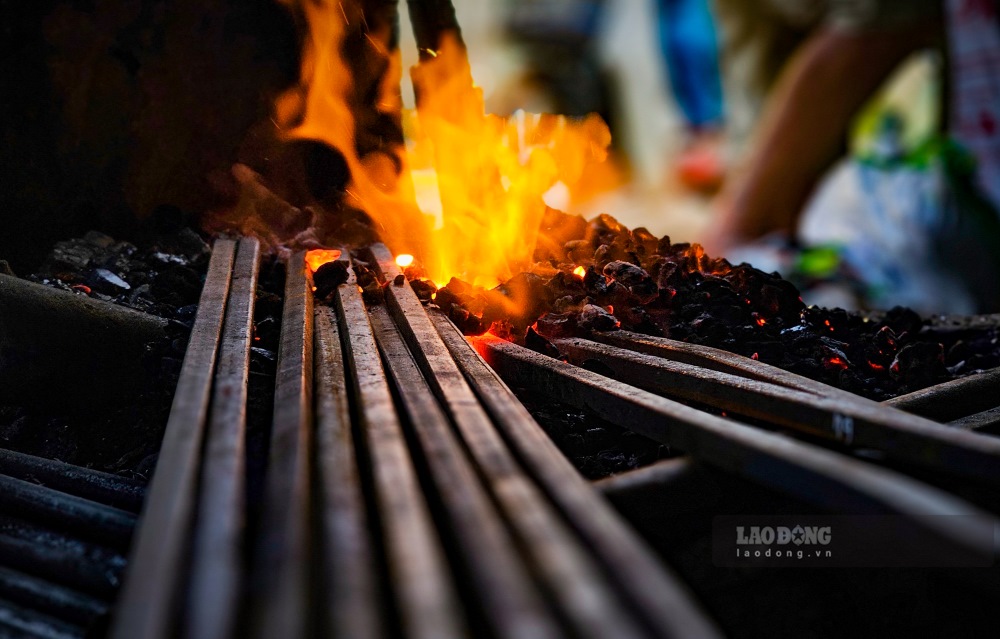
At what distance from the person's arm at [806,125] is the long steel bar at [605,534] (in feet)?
25.2

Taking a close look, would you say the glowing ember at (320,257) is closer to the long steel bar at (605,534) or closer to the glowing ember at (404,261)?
the glowing ember at (404,261)

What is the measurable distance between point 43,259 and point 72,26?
1245 millimetres

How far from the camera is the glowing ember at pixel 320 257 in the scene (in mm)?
3748

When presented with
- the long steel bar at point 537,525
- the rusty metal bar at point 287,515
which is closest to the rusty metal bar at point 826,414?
the long steel bar at point 537,525

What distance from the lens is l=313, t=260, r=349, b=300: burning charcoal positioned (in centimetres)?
326

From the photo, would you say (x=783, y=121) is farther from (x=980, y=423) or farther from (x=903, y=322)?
(x=980, y=423)

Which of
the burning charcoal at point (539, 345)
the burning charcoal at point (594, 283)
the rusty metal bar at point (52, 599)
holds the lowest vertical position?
the rusty metal bar at point (52, 599)

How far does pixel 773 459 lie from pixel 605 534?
48 cm

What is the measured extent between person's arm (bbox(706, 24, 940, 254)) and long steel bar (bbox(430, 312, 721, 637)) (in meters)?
7.68

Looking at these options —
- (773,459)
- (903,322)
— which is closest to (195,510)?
(773,459)

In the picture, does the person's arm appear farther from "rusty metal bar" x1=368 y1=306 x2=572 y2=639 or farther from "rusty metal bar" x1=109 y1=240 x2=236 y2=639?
"rusty metal bar" x1=109 y1=240 x2=236 y2=639

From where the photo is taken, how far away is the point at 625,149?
1511 cm

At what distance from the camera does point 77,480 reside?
7.38 ft

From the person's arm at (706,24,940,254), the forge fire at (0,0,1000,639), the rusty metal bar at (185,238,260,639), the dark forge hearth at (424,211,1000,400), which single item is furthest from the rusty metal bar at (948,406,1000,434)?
the person's arm at (706,24,940,254)
